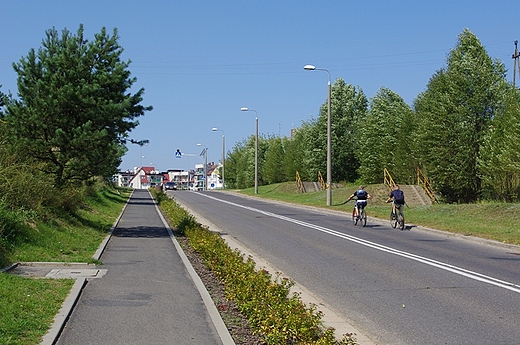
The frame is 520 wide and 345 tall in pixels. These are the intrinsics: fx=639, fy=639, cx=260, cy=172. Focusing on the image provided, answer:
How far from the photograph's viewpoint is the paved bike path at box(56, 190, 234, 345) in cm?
700

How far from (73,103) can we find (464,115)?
23455 mm

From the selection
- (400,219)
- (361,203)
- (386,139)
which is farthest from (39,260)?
(386,139)

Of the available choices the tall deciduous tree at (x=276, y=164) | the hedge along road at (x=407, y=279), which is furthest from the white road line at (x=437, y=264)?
the tall deciduous tree at (x=276, y=164)

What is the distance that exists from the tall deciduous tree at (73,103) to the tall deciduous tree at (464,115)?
21.0 metres

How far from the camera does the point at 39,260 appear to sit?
41.4 ft

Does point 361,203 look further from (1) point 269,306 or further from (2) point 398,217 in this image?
(1) point 269,306

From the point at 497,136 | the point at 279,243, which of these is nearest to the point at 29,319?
the point at 279,243

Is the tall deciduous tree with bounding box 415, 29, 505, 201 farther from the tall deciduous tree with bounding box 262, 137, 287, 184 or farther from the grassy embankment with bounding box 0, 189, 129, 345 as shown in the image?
the tall deciduous tree with bounding box 262, 137, 287, 184

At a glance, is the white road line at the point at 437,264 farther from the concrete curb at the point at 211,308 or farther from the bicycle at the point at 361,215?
the concrete curb at the point at 211,308

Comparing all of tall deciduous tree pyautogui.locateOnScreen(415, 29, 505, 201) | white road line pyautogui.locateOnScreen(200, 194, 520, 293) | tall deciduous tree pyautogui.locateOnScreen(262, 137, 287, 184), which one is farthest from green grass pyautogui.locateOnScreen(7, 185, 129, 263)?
tall deciduous tree pyautogui.locateOnScreen(262, 137, 287, 184)

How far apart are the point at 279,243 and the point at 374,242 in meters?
2.75

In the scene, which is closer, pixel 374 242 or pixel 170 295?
pixel 170 295

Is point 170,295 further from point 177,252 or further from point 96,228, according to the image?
point 96,228

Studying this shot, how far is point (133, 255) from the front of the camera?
1462 centimetres
